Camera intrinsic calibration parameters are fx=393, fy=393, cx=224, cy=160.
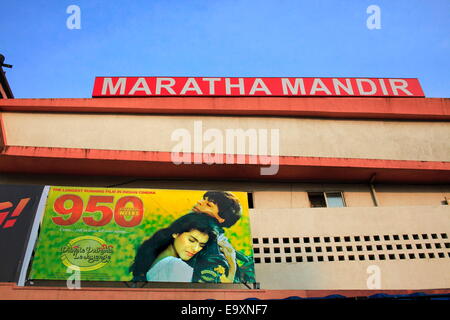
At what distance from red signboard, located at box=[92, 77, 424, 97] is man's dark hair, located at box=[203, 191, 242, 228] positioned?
4064 millimetres

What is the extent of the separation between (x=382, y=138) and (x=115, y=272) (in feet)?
29.5

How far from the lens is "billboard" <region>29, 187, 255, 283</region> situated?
29.6 feet

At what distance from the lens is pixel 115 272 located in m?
8.97

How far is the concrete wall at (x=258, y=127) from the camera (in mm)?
12125

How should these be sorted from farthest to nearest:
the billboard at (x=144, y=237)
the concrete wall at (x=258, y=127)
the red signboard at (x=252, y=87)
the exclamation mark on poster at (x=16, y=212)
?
the red signboard at (x=252, y=87) < the concrete wall at (x=258, y=127) < the exclamation mark on poster at (x=16, y=212) < the billboard at (x=144, y=237)

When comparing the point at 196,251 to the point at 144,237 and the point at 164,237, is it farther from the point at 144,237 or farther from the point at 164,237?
the point at 144,237

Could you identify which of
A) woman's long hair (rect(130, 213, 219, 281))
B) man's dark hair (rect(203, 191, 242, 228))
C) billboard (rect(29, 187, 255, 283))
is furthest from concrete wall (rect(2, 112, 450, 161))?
woman's long hair (rect(130, 213, 219, 281))

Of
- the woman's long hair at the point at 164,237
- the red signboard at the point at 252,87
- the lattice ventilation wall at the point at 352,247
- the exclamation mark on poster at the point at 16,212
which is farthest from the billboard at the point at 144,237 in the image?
the red signboard at the point at 252,87

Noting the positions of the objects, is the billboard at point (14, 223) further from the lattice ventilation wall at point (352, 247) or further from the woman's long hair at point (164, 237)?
the lattice ventilation wall at point (352, 247)

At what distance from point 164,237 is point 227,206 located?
1875 millimetres

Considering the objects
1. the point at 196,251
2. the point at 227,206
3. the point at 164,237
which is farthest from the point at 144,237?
the point at 227,206

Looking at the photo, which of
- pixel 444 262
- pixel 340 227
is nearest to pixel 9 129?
pixel 340 227
